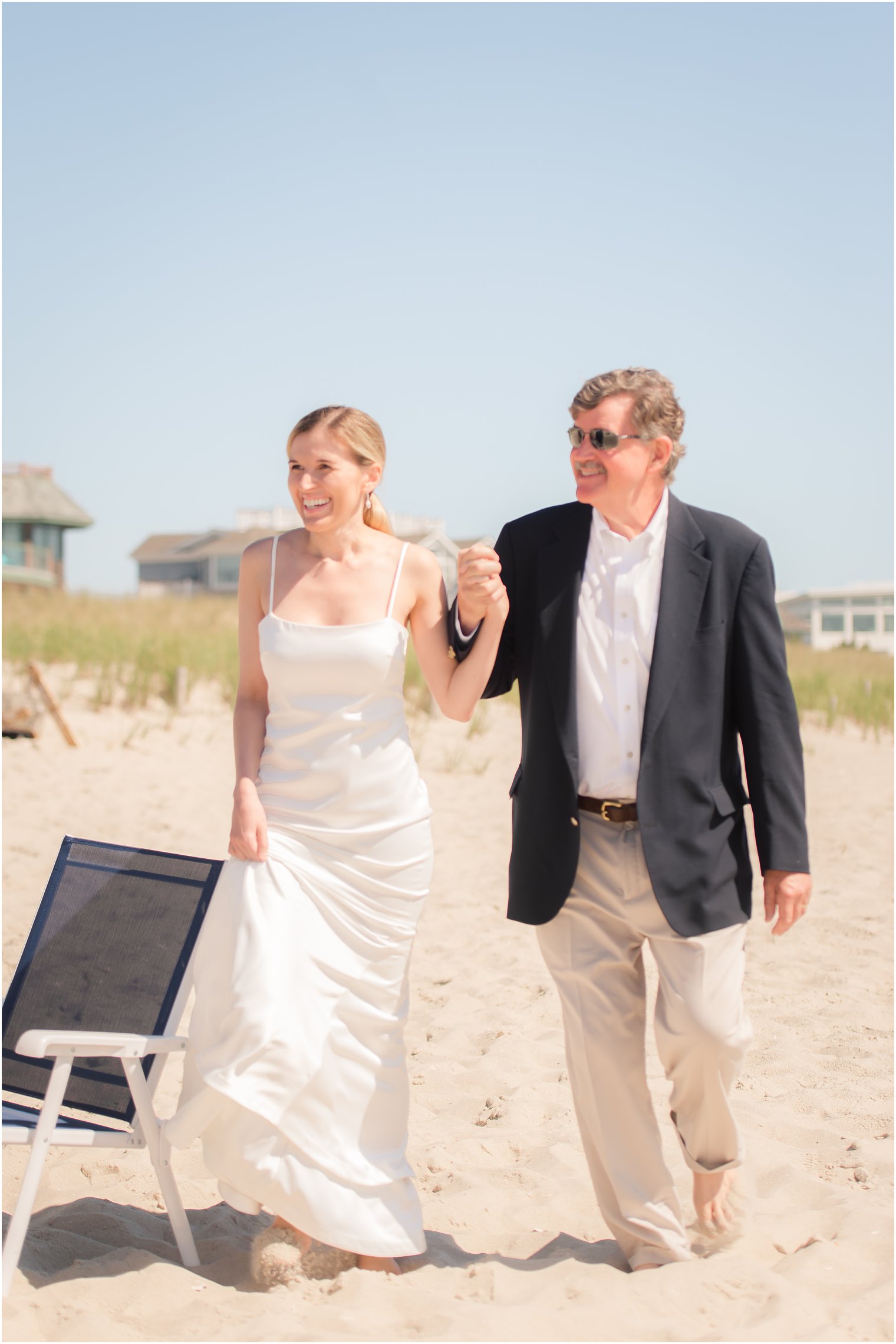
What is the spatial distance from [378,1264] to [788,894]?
147 centimetres

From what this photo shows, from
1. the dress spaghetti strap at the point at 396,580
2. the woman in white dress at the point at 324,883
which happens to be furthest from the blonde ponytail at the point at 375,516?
the dress spaghetti strap at the point at 396,580

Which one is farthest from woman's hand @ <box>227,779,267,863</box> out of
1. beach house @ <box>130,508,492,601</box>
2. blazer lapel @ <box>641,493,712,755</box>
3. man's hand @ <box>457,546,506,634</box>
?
beach house @ <box>130,508,492,601</box>

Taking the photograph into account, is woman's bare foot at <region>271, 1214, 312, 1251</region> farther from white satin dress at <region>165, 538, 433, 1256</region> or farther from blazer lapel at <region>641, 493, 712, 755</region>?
blazer lapel at <region>641, 493, 712, 755</region>

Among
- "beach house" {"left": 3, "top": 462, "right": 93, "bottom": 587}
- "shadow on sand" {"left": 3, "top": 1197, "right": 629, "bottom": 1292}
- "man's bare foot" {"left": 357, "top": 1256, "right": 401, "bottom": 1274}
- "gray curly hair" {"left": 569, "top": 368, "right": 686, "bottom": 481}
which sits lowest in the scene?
"shadow on sand" {"left": 3, "top": 1197, "right": 629, "bottom": 1292}

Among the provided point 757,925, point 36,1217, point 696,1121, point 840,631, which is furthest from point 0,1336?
point 840,631

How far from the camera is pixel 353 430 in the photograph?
3.48 metres

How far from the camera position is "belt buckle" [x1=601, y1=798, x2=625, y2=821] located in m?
3.29

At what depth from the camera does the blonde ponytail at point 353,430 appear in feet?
11.4

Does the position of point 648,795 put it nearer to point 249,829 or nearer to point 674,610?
point 674,610

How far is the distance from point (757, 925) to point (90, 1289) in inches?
222

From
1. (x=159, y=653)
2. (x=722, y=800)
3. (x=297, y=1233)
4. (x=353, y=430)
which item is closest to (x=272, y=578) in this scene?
(x=353, y=430)

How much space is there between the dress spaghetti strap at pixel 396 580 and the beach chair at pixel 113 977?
2.91 feet

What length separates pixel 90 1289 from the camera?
312 centimetres

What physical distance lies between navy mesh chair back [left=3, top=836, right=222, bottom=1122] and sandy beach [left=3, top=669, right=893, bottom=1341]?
46 cm
